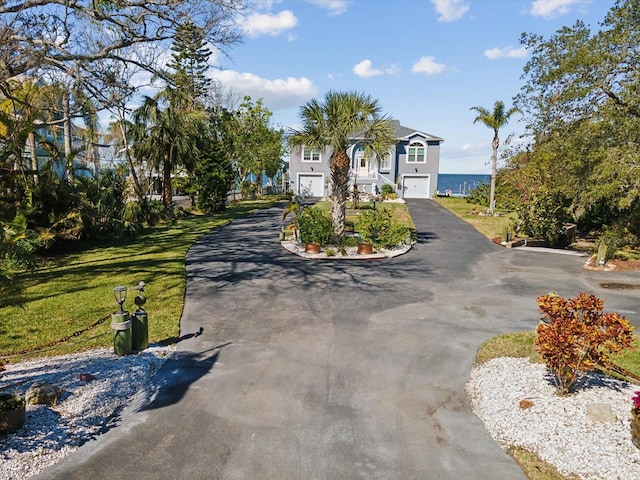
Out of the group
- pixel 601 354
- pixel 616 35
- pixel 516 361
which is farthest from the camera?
pixel 616 35

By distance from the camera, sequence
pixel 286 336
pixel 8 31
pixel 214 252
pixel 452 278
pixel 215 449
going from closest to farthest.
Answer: pixel 215 449
pixel 286 336
pixel 8 31
pixel 452 278
pixel 214 252

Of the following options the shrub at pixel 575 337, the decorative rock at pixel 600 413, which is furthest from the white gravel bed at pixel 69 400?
the decorative rock at pixel 600 413

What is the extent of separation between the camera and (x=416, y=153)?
47.2m

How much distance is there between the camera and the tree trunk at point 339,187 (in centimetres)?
1930

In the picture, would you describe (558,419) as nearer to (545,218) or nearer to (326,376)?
(326,376)

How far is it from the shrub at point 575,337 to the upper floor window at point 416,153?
42.1 metres

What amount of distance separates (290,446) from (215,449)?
0.91 m

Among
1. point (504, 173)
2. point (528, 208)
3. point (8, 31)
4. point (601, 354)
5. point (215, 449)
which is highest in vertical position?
point (8, 31)

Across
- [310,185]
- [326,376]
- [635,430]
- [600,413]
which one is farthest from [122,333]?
[310,185]

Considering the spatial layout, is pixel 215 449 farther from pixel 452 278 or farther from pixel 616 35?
pixel 616 35

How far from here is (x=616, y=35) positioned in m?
17.1

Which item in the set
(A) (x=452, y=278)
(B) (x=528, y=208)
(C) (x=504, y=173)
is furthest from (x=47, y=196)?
(C) (x=504, y=173)

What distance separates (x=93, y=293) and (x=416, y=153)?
40.0 m

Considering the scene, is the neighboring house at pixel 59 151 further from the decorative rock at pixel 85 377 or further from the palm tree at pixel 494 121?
the palm tree at pixel 494 121
